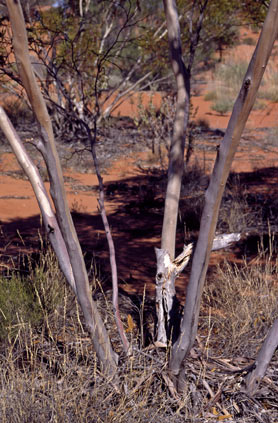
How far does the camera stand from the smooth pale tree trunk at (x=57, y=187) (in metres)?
1.91

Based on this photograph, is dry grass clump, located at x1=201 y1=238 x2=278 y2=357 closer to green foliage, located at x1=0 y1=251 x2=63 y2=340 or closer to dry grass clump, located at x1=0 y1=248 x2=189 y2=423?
dry grass clump, located at x1=0 y1=248 x2=189 y2=423

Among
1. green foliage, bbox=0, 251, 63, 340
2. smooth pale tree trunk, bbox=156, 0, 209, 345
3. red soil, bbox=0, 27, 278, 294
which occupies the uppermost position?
smooth pale tree trunk, bbox=156, 0, 209, 345

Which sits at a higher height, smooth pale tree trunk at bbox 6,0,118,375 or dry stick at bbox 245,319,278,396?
smooth pale tree trunk at bbox 6,0,118,375

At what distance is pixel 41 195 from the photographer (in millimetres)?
2471

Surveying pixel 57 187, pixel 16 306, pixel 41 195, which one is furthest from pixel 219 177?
pixel 16 306

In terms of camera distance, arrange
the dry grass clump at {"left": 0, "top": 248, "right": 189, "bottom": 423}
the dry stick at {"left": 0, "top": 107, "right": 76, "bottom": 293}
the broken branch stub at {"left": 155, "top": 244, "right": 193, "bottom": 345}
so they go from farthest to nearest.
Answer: the broken branch stub at {"left": 155, "top": 244, "right": 193, "bottom": 345}
the dry stick at {"left": 0, "top": 107, "right": 76, "bottom": 293}
the dry grass clump at {"left": 0, "top": 248, "right": 189, "bottom": 423}

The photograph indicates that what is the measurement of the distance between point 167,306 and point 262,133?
12375mm

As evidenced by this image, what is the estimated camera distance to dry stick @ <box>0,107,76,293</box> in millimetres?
2391

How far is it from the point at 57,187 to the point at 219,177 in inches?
28.3

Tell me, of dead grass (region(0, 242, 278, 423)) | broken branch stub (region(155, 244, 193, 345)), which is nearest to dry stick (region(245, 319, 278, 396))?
dead grass (region(0, 242, 278, 423))

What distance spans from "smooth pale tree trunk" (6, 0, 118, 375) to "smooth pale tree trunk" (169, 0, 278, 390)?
1.23 ft

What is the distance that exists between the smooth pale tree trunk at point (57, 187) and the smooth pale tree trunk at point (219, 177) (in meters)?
0.38

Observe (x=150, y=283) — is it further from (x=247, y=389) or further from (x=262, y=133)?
(x=262, y=133)

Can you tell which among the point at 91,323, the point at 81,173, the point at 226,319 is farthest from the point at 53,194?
the point at 81,173
